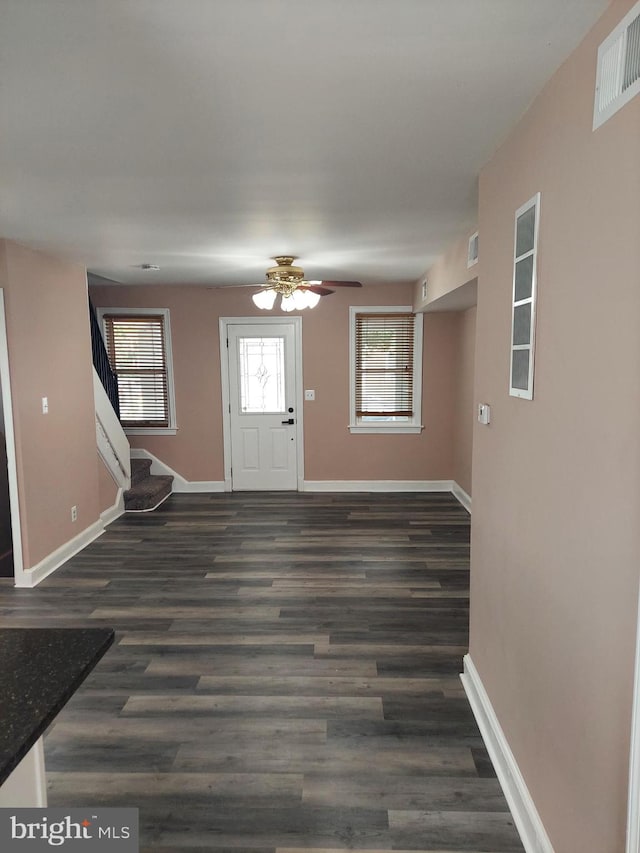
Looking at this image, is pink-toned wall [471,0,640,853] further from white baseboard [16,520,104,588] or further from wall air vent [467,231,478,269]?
white baseboard [16,520,104,588]

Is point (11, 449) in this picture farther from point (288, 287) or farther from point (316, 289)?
point (316, 289)

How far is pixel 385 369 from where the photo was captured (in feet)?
21.4

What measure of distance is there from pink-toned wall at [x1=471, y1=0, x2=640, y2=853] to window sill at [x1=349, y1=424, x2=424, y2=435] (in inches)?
170

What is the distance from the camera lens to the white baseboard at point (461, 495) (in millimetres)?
5848

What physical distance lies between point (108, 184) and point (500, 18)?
1.94 meters

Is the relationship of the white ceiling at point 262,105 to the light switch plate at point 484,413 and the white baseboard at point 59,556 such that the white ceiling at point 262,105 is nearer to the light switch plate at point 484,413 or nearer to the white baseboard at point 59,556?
the light switch plate at point 484,413

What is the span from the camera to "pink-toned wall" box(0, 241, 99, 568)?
395cm

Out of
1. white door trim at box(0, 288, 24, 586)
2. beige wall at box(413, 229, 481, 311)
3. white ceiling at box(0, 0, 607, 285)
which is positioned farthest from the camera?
white door trim at box(0, 288, 24, 586)

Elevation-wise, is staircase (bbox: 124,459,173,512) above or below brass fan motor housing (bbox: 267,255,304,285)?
below

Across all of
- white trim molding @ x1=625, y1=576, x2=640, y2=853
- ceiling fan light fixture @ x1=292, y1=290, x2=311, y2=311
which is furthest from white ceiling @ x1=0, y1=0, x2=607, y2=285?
white trim molding @ x1=625, y1=576, x2=640, y2=853

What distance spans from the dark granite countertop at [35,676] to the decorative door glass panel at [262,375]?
5275 mm

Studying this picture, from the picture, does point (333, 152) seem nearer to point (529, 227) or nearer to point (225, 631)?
point (529, 227)

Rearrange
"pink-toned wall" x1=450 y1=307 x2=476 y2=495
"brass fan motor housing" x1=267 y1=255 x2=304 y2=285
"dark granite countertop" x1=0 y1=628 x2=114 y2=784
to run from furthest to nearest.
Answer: "pink-toned wall" x1=450 y1=307 x2=476 y2=495 → "brass fan motor housing" x1=267 y1=255 x2=304 y2=285 → "dark granite countertop" x1=0 y1=628 x2=114 y2=784

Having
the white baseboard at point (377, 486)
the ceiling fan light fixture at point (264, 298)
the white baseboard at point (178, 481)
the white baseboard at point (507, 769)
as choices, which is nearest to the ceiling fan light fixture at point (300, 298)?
the ceiling fan light fixture at point (264, 298)
